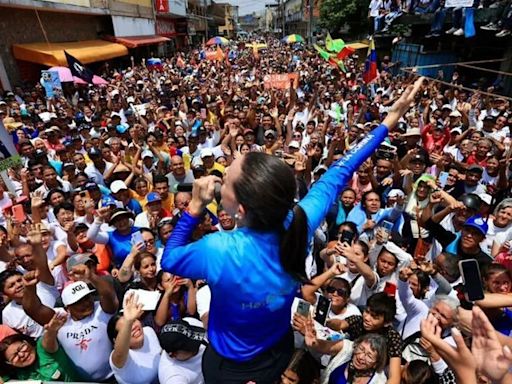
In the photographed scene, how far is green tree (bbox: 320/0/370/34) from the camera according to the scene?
95.1 ft

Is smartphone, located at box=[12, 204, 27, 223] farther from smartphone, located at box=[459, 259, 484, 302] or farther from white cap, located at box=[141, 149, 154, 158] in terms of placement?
smartphone, located at box=[459, 259, 484, 302]

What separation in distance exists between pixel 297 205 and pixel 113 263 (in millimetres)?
3238

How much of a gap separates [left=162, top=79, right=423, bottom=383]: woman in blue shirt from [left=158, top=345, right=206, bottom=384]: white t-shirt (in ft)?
3.73

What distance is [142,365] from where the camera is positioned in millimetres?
2590

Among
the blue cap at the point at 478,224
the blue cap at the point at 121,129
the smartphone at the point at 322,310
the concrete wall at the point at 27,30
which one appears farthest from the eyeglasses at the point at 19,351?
the concrete wall at the point at 27,30

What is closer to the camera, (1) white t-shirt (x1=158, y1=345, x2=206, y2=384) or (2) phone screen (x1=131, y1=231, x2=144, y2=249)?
(1) white t-shirt (x1=158, y1=345, x2=206, y2=384)

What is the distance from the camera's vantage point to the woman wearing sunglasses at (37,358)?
8.06 ft

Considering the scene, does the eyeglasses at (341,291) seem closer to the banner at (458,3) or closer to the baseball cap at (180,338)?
the baseball cap at (180,338)

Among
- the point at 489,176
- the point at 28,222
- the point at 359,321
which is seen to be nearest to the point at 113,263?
the point at 28,222

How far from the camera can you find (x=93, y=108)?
34.7 ft

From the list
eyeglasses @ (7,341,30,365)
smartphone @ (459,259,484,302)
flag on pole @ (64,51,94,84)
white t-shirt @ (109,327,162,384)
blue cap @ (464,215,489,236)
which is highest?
smartphone @ (459,259,484,302)

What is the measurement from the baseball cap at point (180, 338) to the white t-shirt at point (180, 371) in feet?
0.25

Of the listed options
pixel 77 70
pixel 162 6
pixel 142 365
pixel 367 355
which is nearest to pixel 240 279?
pixel 367 355

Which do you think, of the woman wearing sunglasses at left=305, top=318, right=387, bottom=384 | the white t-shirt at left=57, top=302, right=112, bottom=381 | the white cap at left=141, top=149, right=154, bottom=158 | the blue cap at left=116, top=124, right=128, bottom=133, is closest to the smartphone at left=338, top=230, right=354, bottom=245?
the woman wearing sunglasses at left=305, top=318, right=387, bottom=384
